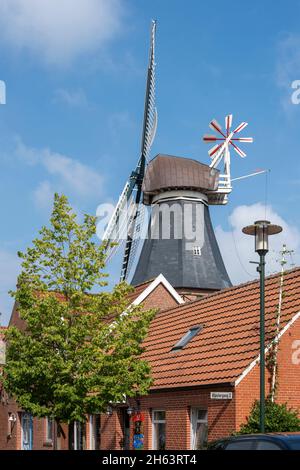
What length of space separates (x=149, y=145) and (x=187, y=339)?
3512cm

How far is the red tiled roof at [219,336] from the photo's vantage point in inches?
882

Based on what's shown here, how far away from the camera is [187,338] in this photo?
88.0 ft

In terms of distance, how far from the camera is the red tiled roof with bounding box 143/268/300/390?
2239 cm

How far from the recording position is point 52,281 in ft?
76.9

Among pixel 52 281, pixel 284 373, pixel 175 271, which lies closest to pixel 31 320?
pixel 52 281

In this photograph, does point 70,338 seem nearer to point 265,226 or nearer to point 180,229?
point 265,226

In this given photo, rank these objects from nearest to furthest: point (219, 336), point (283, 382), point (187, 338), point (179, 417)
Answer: point (283, 382), point (179, 417), point (219, 336), point (187, 338)

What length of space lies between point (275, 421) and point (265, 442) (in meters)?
9.95

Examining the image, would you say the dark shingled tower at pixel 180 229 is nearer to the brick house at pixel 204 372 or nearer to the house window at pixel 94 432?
the brick house at pixel 204 372

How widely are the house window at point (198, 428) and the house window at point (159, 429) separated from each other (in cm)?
173

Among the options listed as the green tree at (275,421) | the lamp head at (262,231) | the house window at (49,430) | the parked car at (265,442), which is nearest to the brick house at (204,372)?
the green tree at (275,421)

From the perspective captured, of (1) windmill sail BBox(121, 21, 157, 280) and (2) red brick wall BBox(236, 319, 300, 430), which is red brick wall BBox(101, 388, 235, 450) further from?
(1) windmill sail BBox(121, 21, 157, 280)

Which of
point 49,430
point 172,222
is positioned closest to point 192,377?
point 49,430
